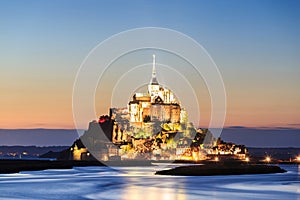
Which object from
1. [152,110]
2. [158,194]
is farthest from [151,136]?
[158,194]

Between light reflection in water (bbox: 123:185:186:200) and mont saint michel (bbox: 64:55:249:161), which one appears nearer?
light reflection in water (bbox: 123:185:186:200)

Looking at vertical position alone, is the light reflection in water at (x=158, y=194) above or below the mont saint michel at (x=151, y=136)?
below

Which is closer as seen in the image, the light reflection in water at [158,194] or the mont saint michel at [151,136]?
the light reflection in water at [158,194]

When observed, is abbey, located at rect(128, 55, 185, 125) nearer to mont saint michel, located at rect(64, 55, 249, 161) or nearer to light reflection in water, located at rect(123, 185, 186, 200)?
mont saint michel, located at rect(64, 55, 249, 161)

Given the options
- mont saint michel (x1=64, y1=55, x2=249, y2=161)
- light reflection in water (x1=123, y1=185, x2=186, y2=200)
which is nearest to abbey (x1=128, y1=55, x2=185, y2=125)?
→ mont saint michel (x1=64, y1=55, x2=249, y2=161)

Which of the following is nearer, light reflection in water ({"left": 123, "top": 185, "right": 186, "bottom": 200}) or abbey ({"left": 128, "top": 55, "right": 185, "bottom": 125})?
light reflection in water ({"left": 123, "top": 185, "right": 186, "bottom": 200})

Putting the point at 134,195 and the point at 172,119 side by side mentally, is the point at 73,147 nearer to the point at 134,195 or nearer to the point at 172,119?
the point at 172,119

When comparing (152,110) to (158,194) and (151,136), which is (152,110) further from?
(158,194)

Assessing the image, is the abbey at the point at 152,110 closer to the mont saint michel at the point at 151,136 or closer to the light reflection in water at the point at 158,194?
the mont saint michel at the point at 151,136

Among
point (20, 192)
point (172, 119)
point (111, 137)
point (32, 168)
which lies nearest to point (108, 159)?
point (111, 137)

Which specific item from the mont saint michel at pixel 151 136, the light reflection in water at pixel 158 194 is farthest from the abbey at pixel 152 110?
the light reflection in water at pixel 158 194

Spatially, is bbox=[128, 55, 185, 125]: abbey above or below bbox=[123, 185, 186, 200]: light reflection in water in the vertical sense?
above

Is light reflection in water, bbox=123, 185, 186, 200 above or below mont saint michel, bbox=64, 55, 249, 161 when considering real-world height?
below

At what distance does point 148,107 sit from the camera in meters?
152
